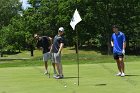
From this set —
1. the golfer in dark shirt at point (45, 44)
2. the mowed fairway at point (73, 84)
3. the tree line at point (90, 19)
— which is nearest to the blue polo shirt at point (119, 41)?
the mowed fairway at point (73, 84)

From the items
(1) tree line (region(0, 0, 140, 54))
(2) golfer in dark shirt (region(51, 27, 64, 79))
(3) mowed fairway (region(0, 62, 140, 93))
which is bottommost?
(3) mowed fairway (region(0, 62, 140, 93))

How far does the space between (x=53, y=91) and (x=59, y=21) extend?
52.3m

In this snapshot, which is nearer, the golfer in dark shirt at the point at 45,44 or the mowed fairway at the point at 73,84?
the mowed fairway at the point at 73,84

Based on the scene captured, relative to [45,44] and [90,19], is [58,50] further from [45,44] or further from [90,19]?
[90,19]

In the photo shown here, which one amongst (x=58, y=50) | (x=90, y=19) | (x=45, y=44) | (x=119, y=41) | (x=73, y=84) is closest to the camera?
(x=73, y=84)

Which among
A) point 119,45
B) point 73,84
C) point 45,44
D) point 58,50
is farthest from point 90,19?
point 73,84

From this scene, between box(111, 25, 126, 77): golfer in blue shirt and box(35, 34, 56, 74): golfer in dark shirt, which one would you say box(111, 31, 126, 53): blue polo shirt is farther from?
box(35, 34, 56, 74): golfer in dark shirt

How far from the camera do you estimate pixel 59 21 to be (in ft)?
214

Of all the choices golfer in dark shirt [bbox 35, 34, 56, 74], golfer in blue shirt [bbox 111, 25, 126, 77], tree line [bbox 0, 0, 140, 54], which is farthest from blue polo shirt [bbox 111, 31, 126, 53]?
tree line [bbox 0, 0, 140, 54]

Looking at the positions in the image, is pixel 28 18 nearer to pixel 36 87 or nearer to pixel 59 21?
pixel 59 21

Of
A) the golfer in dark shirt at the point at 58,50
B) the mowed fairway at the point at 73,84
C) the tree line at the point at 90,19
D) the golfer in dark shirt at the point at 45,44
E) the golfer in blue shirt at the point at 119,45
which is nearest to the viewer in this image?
the mowed fairway at the point at 73,84

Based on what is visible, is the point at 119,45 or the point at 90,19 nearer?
the point at 119,45

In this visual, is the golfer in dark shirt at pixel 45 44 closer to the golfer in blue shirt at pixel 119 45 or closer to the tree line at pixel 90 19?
the golfer in blue shirt at pixel 119 45

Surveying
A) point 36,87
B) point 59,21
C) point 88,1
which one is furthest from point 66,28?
point 36,87
